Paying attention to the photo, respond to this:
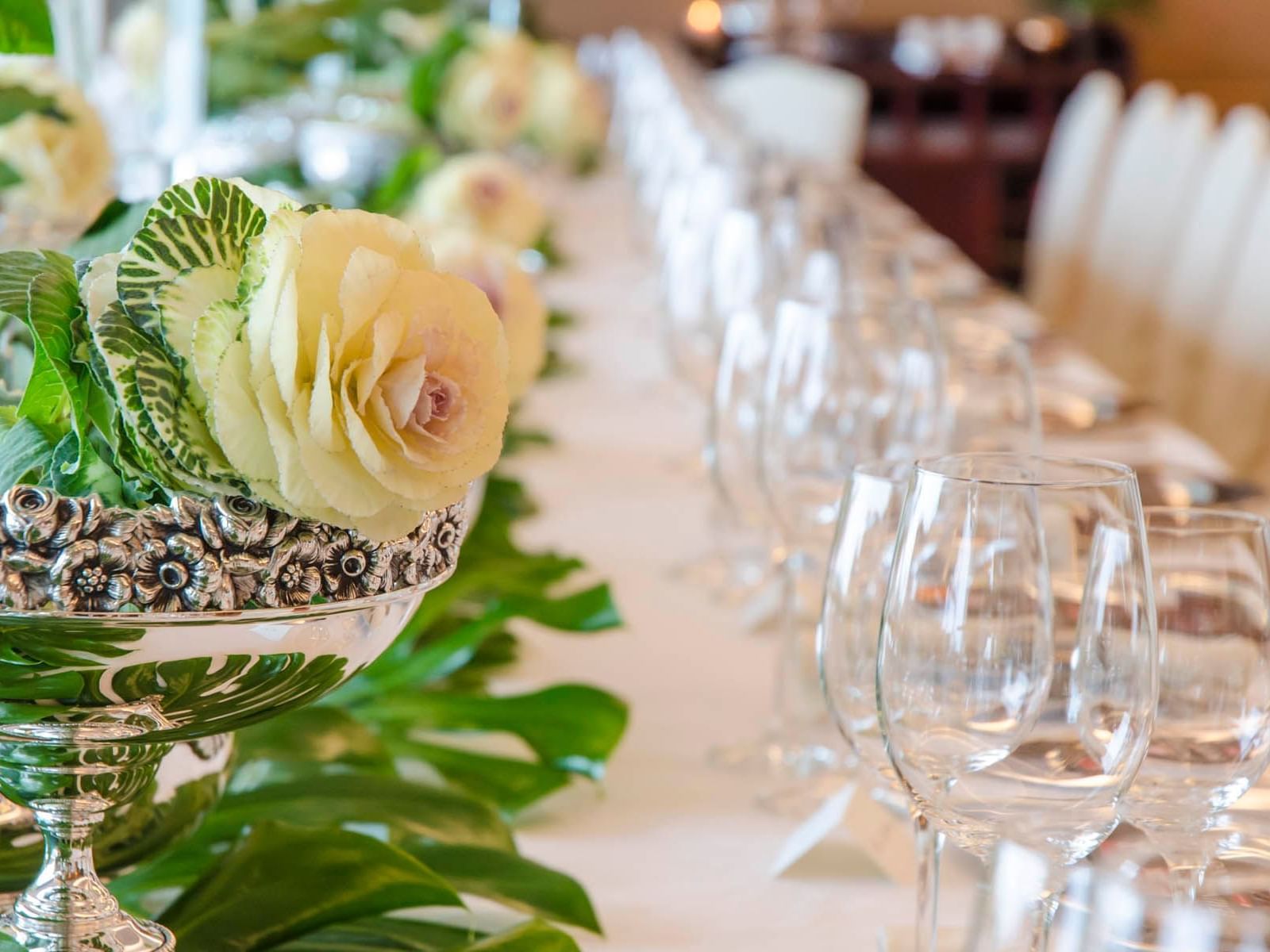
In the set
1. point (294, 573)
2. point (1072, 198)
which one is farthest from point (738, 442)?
point (1072, 198)

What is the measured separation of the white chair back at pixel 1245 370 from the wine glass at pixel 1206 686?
222cm

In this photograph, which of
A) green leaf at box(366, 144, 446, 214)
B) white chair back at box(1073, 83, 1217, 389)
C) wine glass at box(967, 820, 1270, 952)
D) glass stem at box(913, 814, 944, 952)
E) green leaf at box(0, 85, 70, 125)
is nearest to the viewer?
wine glass at box(967, 820, 1270, 952)

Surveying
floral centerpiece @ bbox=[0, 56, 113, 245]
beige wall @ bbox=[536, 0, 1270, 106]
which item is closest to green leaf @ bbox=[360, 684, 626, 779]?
floral centerpiece @ bbox=[0, 56, 113, 245]

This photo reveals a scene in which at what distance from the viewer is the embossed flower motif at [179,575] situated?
41 centimetres

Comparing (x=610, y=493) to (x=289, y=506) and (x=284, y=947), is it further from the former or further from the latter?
(x=289, y=506)

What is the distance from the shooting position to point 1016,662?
51 cm

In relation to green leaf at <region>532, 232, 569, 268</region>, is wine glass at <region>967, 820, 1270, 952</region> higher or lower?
higher

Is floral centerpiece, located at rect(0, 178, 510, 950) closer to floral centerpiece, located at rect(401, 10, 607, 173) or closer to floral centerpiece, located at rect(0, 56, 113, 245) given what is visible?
floral centerpiece, located at rect(0, 56, 113, 245)

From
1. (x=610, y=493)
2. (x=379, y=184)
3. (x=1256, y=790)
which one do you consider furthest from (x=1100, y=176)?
(x=1256, y=790)

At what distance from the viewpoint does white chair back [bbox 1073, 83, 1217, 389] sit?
350 centimetres

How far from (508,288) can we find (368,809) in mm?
526

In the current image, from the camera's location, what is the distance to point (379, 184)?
1881 millimetres

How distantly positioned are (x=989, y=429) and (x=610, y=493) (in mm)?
447

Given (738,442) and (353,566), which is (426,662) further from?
(353,566)
